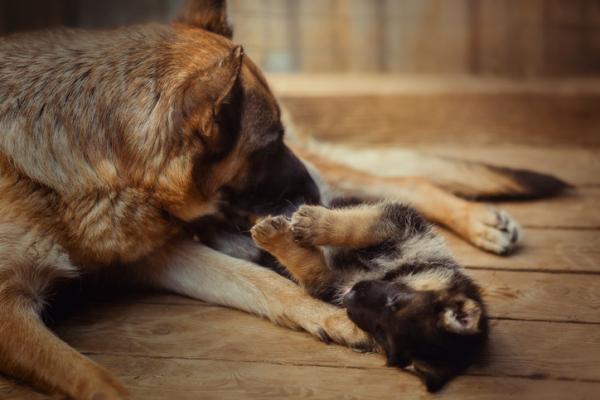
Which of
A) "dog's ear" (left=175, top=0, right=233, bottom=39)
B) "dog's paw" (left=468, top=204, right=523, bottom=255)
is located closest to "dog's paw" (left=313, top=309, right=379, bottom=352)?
"dog's paw" (left=468, top=204, right=523, bottom=255)

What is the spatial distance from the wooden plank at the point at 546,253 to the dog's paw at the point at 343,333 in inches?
29.8

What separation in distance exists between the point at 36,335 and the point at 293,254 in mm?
796

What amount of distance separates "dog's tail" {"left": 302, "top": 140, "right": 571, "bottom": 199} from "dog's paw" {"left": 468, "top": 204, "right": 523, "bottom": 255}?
1.28ft

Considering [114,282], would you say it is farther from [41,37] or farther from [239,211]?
[41,37]

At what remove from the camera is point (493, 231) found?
287 cm

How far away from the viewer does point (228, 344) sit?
7.29ft

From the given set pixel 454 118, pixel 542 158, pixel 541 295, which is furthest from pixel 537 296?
pixel 454 118

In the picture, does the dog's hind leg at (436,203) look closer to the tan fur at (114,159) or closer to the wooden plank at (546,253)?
the wooden plank at (546,253)

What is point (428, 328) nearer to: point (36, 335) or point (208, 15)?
point (36, 335)

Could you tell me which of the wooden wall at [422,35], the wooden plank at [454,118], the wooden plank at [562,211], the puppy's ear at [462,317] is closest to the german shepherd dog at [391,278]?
the puppy's ear at [462,317]

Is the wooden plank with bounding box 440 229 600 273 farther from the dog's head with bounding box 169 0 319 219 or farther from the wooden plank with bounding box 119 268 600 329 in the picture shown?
the dog's head with bounding box 169 0 319 219

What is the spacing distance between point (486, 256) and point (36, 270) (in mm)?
1647

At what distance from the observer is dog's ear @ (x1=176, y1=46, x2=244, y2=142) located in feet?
6.80

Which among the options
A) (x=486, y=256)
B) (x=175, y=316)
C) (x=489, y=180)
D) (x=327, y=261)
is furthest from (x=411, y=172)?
(x=175, y=316)
